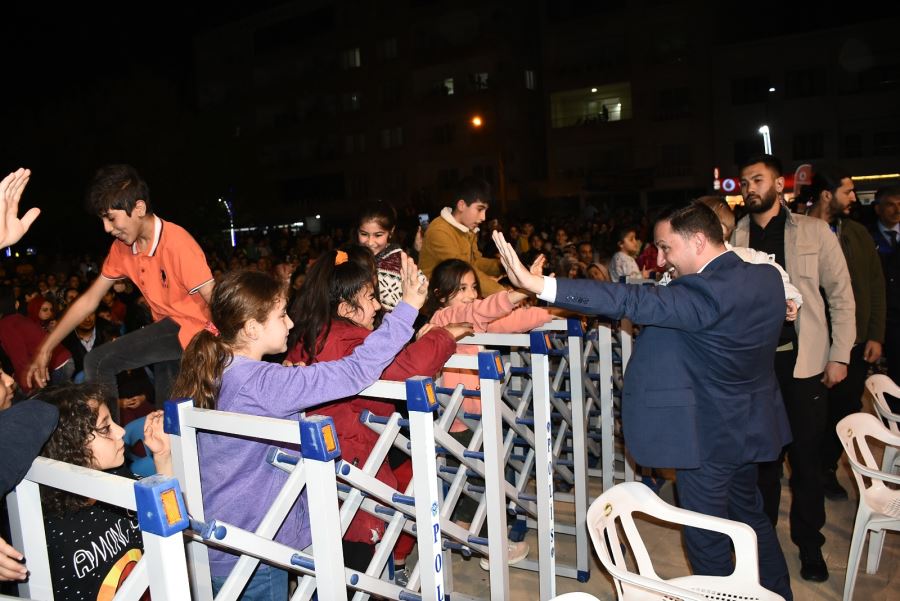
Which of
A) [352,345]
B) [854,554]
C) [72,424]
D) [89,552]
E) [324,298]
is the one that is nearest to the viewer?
[89,552]

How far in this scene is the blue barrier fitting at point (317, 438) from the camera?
1.88 m

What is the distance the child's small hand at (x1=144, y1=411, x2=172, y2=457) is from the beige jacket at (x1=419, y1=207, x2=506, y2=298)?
2.56 meters

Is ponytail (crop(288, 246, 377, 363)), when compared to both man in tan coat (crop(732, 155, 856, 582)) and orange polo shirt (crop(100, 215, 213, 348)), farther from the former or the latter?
man in tan coat (crop(732, 155, 856, 582))

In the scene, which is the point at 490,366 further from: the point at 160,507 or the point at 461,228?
the point at 461,228

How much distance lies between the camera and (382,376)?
3.03 meters

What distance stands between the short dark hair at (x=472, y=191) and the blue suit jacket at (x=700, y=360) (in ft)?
7.72

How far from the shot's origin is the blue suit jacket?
112 inches

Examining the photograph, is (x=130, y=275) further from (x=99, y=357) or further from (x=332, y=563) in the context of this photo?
(x=332, y=563)

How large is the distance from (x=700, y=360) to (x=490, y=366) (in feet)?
3.07

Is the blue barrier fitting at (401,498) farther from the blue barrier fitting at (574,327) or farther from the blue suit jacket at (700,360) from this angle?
the blue barrier fitting at (574,327)

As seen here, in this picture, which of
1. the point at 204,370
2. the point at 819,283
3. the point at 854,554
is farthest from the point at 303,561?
the point at 819,283

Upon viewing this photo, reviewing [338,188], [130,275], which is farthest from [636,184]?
[130,275]

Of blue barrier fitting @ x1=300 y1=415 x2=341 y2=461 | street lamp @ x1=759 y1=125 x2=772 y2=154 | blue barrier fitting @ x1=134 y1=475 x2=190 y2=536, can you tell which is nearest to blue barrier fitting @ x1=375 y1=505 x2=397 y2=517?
blue barrier fitting @ x1=300 y1=415 x2=341 y2=461

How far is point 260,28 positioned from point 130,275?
1806 inches
